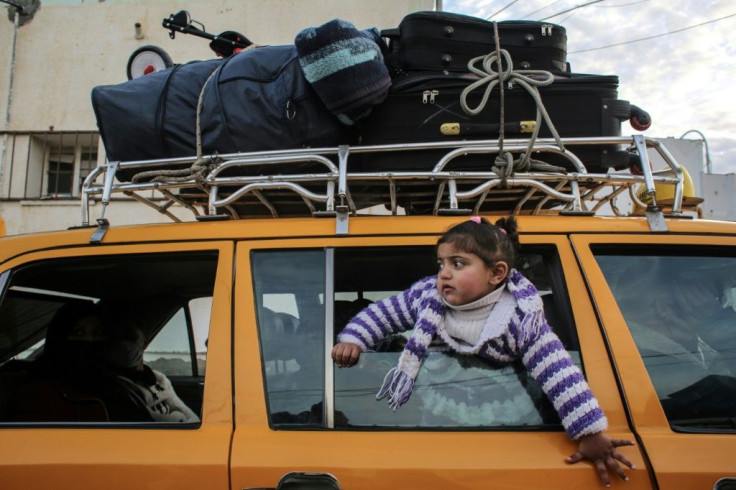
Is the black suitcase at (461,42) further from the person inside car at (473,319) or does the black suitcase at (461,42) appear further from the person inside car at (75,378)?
the person inside car at (75,378)

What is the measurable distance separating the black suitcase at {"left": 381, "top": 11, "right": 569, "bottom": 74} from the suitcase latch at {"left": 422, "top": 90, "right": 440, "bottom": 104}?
20 cm

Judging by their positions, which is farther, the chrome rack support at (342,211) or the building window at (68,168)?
the building window at (68,168)

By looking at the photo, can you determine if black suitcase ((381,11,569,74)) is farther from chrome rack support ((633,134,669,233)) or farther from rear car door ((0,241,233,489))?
rear car door ((0,241,233,489))

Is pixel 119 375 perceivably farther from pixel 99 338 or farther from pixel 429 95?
pixel 429 95

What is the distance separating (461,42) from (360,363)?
1492 millimetres

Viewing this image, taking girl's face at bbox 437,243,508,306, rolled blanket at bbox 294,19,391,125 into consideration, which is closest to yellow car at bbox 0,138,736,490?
girl's face at bbox 437,243,508,306

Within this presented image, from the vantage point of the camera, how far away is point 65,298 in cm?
283

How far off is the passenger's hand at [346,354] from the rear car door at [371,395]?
0.03 m

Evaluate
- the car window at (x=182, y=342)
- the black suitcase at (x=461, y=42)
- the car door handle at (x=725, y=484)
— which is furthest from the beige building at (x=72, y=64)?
the car door handle at (x=725, y=484)

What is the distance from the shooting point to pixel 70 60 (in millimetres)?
8836

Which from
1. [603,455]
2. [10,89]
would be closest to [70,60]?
[10,89]

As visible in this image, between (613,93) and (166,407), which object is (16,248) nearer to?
(166,407)

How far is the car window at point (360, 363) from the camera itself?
1668 millimetres

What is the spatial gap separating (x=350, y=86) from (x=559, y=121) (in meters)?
0.86
